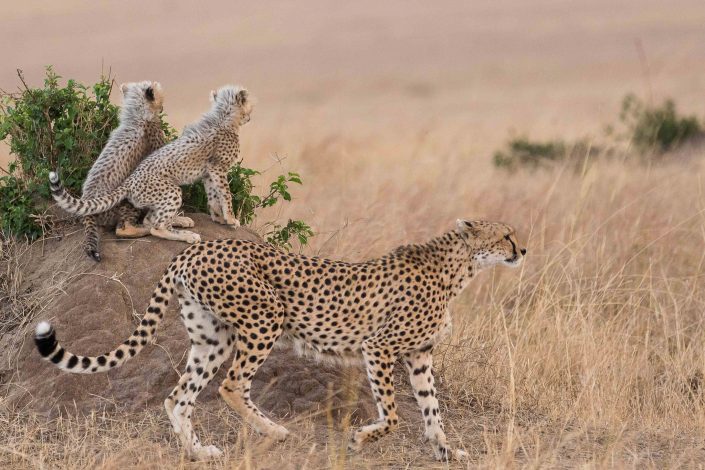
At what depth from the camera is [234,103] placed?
19.6 feet

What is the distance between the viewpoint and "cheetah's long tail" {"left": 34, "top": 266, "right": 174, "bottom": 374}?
409cm

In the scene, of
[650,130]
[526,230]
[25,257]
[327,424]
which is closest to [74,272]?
[25,257]

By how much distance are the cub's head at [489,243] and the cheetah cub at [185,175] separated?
125 cm

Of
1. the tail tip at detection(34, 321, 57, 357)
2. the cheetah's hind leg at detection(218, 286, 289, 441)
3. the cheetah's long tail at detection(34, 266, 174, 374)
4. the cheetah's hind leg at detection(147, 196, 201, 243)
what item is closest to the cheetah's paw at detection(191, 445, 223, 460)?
the cheetah's hind leg at detection(218, 286, 289, 441)

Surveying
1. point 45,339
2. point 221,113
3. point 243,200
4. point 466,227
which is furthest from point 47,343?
point 221,113

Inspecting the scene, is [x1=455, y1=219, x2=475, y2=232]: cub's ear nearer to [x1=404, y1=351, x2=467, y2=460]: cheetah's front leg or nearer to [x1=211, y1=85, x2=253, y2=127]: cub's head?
[x1=404, y1=351, x2=467, y2=460]: cheetah's front leg

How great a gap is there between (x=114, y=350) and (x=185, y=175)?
1.27 m

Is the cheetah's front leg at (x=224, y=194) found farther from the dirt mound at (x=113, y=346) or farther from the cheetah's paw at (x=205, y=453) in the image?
the cheetah's paw at (x=205, y=453)

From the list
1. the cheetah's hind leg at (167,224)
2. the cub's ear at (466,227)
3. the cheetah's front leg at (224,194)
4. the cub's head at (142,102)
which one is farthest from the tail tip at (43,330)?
the cub's head at (142,102)

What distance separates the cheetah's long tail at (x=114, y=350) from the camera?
4.09 metres

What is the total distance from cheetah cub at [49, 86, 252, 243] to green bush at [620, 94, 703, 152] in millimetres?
6696

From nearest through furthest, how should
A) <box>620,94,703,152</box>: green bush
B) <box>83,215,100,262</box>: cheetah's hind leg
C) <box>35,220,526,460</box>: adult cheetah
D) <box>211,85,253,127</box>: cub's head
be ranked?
1. <box>35,220,526,460</box>: adult cheetah
2. <box>83,215,100,262</box>: cheetah's hind leg
3. <box>211,85,253,127</box>: cub's head
4. <box>620,94,703,152</box>: green bush

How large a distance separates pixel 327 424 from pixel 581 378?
1437 millimetres

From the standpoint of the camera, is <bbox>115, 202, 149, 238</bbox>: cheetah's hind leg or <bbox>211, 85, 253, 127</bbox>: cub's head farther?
<bbox>211, 85, 253, 127</bbox>: cub's head
